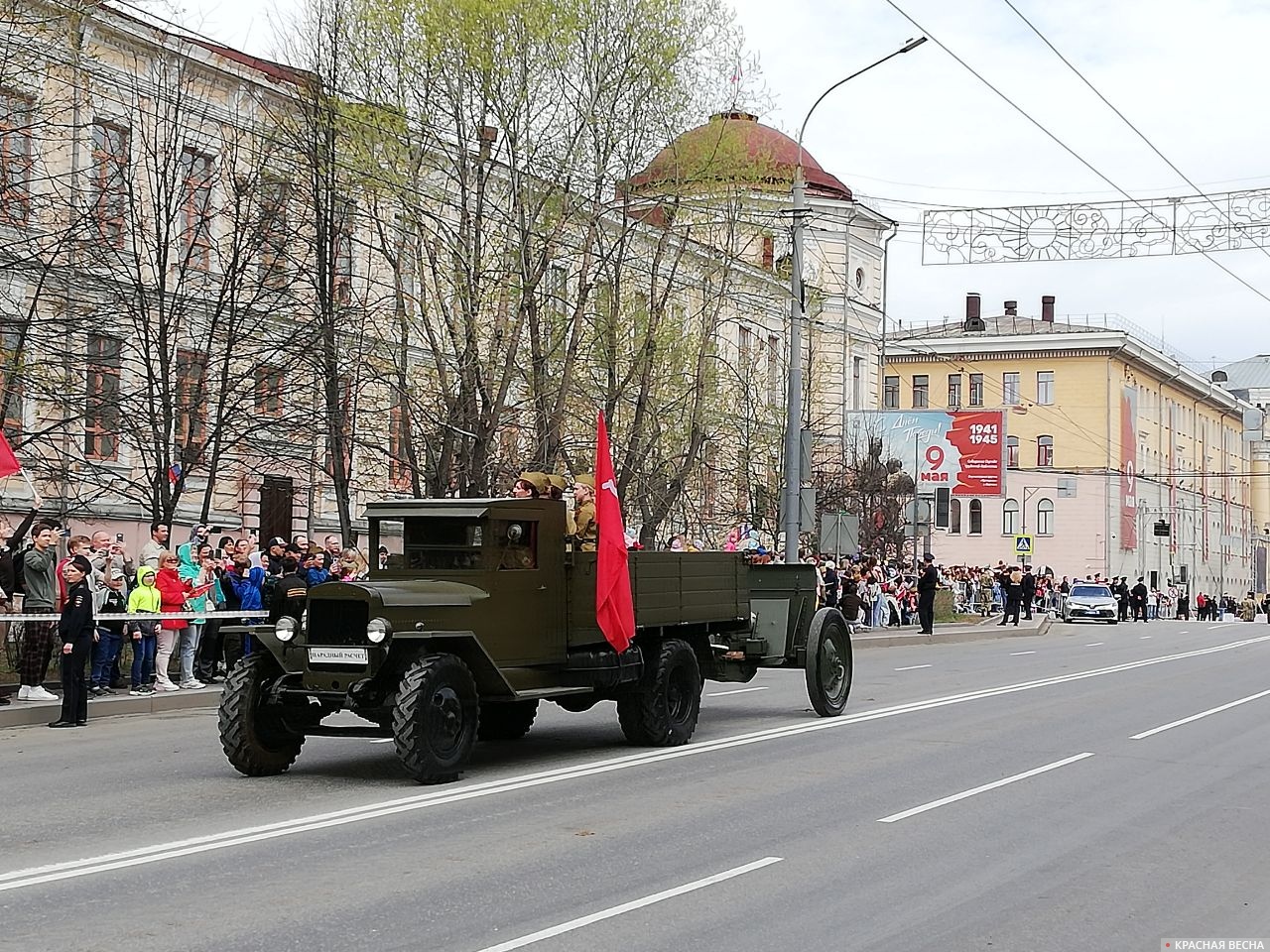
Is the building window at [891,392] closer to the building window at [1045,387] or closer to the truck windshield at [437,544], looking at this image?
the building window at [1045,387]

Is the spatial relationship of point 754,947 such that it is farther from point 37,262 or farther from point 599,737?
point 37,262

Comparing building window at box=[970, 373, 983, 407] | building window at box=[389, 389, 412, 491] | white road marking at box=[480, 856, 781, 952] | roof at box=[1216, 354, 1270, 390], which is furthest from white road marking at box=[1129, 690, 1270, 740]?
roof at box=[1216, 354, 1270, 390]

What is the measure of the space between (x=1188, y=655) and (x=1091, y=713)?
55.0 ft

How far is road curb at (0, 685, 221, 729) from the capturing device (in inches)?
680

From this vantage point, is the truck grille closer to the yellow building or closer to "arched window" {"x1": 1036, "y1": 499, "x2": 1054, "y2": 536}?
the yellow building

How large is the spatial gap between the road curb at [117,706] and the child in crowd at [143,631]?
255 millimetres

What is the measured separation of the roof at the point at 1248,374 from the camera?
146m

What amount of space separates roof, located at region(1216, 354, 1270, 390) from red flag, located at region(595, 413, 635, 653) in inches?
5512

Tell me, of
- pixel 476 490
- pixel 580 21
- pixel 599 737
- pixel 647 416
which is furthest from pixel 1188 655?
pixel 599 737

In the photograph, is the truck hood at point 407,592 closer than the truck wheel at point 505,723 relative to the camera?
Yes

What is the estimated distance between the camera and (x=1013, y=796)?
12430 millimetres

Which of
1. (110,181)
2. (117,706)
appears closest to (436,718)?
(117,706)

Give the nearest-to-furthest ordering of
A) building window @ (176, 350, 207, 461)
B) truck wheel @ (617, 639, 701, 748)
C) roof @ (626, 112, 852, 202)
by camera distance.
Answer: truck wheel @ (617, 639, 701, 748)
building window @ (176, 350, 207, 461)
roof @ (626, 112, 852, 202)

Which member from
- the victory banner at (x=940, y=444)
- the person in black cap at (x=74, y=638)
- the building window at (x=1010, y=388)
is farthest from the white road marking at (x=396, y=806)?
the building window at (x=1010, y=388)
